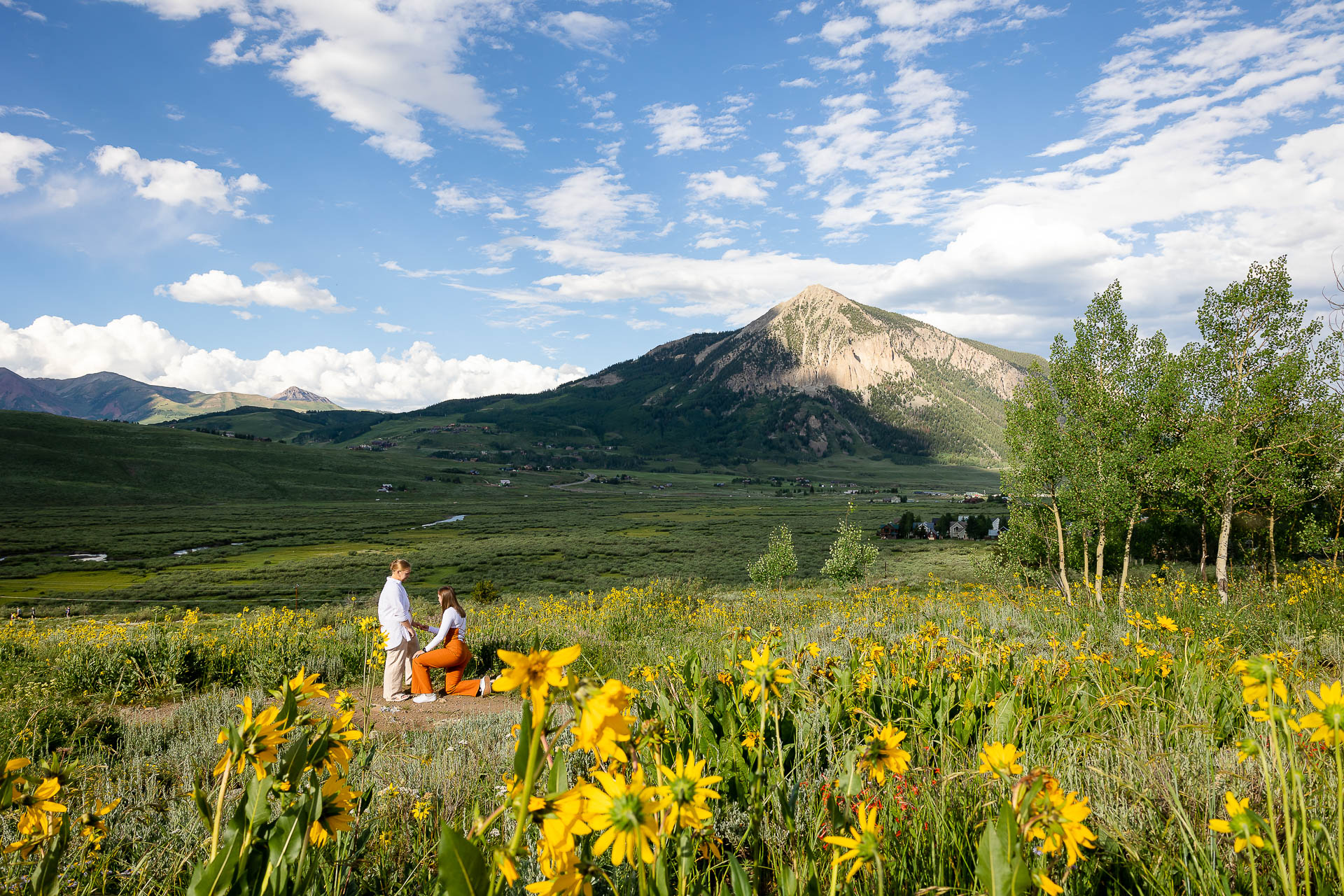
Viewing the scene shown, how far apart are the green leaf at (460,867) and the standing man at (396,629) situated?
7278mm

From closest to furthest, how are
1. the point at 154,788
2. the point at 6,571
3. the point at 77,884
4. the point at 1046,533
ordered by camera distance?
the point at 77,884
the point at 154,788
the point at 1046,533
the point at 6,571

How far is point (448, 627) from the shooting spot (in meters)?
7.97

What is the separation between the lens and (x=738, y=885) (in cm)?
151

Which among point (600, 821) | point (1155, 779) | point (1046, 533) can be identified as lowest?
point (1046, 533)

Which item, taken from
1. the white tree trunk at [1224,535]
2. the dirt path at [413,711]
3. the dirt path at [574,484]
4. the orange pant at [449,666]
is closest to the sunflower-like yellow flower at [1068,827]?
the dirt path at [413,711]

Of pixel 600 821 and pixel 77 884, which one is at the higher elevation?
pixel 600 821

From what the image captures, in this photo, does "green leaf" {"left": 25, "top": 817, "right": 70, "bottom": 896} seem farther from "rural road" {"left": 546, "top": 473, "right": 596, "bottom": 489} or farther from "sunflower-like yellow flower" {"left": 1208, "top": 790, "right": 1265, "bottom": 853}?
"rural road" {"left": 546, "top": 473, "right": 596, "bottom": 489}

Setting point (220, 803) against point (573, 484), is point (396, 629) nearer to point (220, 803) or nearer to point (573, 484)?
point (220, 803)

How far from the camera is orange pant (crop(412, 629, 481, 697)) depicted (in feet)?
25.9

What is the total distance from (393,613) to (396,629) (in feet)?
0.65

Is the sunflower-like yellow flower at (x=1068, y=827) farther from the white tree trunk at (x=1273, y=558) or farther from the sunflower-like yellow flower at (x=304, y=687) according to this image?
the white tree trunk at (x=1273, y=558)

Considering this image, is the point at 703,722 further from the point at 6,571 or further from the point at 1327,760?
the point at 6,571

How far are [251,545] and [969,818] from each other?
66797mm

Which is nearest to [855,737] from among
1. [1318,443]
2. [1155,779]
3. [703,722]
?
[703,722]
